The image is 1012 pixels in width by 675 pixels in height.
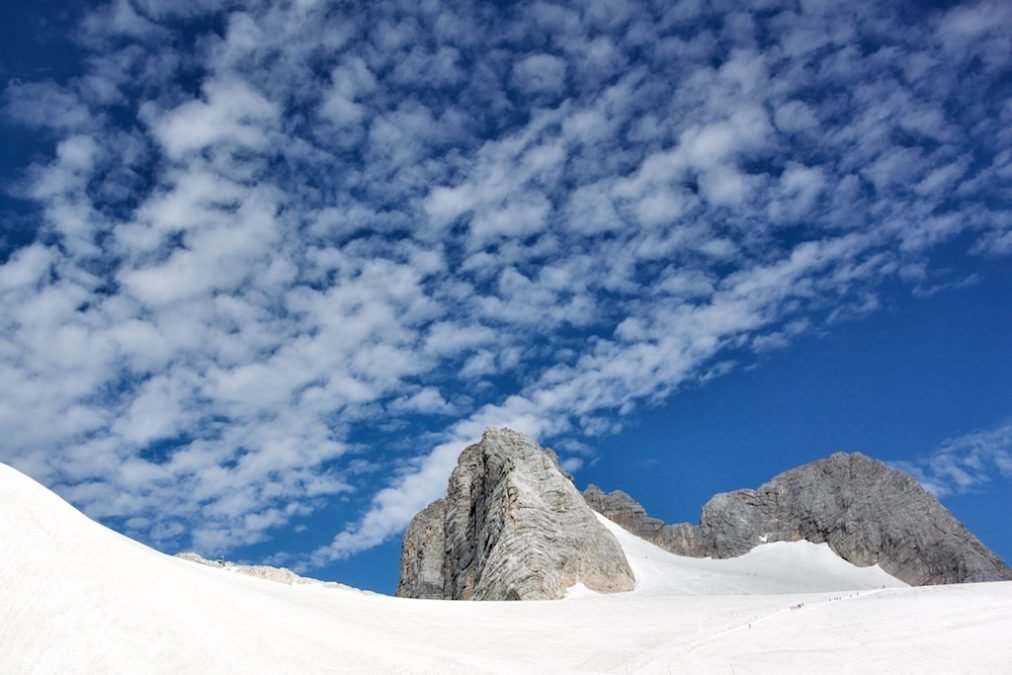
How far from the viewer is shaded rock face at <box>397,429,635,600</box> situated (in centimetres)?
4403

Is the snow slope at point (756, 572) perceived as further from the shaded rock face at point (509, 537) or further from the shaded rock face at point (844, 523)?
the shaded rock face at point (509, 537)

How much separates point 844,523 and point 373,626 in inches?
2271

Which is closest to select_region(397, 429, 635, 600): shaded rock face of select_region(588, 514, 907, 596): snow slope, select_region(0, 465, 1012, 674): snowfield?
select_region(588, 514, 907, 596): snow slope

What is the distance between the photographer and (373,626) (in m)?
17.8

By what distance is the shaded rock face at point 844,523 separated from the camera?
192ft

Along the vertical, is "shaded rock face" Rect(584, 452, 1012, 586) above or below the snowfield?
above

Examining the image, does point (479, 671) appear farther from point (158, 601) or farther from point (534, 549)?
point (534, 549)

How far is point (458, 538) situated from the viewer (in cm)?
5691

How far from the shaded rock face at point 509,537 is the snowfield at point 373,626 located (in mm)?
17821

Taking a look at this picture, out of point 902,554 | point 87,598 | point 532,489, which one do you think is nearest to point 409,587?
point 532,489

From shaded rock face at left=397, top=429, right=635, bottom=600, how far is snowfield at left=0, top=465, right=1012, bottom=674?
58.5 ft

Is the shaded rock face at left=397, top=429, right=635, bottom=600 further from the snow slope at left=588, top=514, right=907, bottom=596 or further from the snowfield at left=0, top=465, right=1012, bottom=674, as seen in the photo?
the snowfield at left=0, top=465, right=1012, bottom=674

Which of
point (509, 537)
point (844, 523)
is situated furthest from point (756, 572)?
point (509, 537)

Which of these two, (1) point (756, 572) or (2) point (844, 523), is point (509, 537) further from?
(2) point (844, 523)
